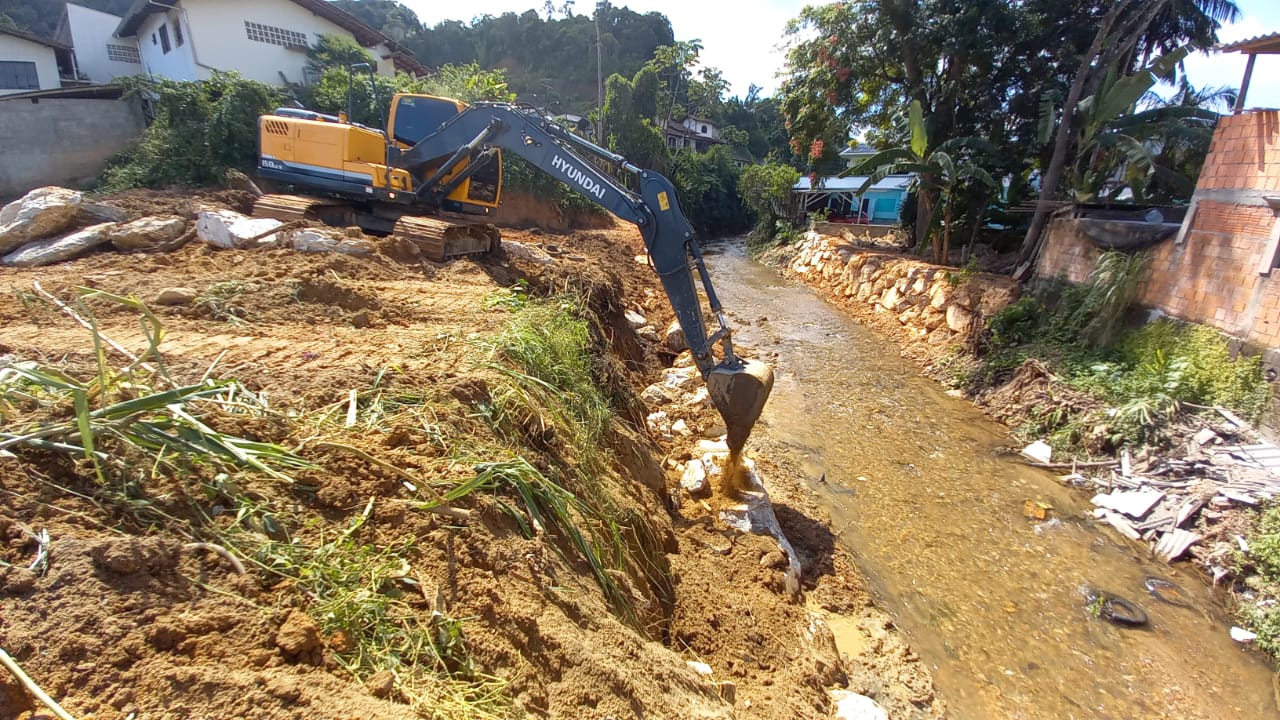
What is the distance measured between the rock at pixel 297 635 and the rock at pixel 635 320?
747 cm

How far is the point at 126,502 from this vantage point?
2092 millimetres

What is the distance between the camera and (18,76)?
56.7 ft

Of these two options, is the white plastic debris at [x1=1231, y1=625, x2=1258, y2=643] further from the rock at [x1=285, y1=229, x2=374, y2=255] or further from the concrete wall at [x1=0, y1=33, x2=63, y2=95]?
the concrete wall at [x1=0, y1=33, x2=63, y2=95]

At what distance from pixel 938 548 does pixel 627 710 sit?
4.45m

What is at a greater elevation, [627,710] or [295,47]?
[295,47]

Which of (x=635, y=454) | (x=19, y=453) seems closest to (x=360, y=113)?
(x=635, y=454)

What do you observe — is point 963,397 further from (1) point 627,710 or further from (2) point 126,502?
(2) point 126,502

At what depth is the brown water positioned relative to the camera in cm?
420

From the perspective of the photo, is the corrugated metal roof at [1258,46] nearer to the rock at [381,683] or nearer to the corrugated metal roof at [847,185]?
the rock at [381,683]

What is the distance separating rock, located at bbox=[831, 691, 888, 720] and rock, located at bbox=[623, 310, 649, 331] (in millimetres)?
6357

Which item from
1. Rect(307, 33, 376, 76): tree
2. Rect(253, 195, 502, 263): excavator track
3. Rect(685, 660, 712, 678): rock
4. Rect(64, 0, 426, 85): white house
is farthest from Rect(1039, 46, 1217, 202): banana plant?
Rect(64, 0, 426, 85): white house

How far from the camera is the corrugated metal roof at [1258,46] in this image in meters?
7.32

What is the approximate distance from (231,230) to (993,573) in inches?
356

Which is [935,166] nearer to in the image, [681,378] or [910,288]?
[910,288]
